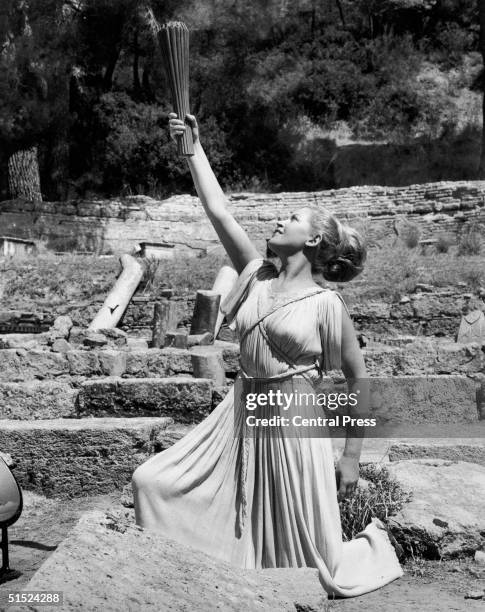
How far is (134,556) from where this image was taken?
3086mm

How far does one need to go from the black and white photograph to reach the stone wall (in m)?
0.07

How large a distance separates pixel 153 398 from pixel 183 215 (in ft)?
60.1

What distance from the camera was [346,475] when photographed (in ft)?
11.9

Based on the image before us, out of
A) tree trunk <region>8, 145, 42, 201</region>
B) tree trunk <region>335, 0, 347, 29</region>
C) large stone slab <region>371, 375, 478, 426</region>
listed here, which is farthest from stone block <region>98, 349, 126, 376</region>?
tree trunk <region>335, 0, 347, 29</region>

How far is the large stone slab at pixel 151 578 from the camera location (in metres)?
2.78

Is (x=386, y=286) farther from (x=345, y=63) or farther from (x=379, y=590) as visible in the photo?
(x=345, y=63)

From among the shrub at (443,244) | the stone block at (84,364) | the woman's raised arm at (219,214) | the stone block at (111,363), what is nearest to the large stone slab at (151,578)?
the woman's raised arm at (219,214)

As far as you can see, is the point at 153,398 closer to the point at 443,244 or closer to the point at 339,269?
the point at 339,269

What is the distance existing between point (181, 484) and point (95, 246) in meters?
21.5

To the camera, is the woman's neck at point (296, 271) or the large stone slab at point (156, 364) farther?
the large stone slab at point (156, 364)

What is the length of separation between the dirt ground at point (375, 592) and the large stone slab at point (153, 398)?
1.44 metres

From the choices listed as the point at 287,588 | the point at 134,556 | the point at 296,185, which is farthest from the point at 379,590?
the point at 296,185

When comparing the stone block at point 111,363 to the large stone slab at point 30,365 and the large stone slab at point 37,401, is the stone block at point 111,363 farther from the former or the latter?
the large stone slab at point 37,401

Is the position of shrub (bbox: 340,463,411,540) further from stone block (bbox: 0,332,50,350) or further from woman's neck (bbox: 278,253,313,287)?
stone block (bbox: 0,332,50,350)
